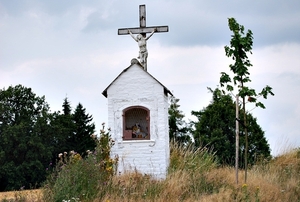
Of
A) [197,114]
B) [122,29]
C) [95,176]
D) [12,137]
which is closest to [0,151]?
[12,137]

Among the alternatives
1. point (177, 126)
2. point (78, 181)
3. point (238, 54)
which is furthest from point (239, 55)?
point (177, 126)

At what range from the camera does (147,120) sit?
16875mm

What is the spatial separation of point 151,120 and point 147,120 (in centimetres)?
36

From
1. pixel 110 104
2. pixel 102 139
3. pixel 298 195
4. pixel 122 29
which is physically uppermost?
pixel 122 29

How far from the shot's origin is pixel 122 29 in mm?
18031

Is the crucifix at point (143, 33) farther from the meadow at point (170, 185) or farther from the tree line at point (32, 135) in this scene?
the tree line at point (32, 135)

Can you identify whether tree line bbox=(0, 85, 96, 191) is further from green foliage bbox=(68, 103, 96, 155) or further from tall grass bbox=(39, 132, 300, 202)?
tall grass bbox=(39, 132, 300, 202)

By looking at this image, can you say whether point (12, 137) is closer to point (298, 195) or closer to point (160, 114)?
point (160, 114)

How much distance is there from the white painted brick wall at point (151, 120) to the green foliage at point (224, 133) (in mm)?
7695

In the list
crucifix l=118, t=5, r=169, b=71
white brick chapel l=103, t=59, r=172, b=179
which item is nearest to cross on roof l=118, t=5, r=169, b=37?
crucifix l=118, t=5, r=169, b=71


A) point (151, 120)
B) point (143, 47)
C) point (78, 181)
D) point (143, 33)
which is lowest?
point (78, 181)

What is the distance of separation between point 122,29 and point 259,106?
5759 millimetres

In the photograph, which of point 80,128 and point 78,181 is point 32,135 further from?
point 78,181

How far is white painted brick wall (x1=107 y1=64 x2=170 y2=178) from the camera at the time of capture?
53.5 feet
